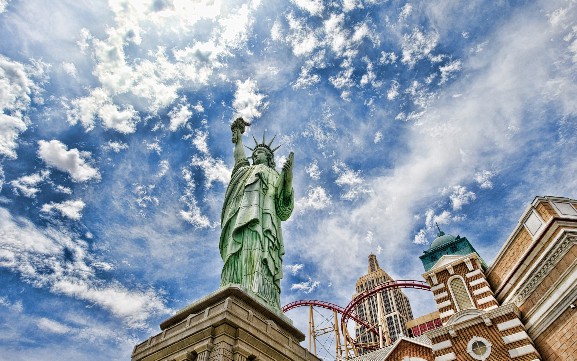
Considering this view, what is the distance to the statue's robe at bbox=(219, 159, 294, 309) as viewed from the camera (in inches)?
620

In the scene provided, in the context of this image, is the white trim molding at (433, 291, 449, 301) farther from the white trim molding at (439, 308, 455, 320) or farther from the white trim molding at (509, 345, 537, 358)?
the white trim molding at (509, 345, 537, 358)

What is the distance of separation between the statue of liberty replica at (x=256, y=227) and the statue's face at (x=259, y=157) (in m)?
0.33

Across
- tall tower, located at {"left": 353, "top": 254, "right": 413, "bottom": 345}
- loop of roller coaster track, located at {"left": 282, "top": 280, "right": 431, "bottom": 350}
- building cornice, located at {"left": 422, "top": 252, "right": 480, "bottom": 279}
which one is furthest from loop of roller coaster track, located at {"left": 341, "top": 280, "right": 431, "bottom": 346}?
tall tower, located at {"left": 353, "top": 254, "right": 413, "bottom": 345}

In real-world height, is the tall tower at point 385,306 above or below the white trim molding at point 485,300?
above

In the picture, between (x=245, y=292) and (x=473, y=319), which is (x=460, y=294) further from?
(x=245, y=292)

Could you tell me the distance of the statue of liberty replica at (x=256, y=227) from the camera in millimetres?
15758

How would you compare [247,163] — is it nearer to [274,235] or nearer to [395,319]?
[274,235]

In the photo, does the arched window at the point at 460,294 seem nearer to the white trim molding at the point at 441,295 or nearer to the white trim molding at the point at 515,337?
the white trim molding at the point at 441,295

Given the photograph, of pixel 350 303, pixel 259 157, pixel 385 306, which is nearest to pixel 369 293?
pixel 350 303

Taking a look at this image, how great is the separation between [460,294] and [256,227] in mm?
9618

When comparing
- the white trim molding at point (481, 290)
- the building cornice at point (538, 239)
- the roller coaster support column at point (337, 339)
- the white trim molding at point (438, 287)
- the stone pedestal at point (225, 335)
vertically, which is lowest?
the stone pedestal at point (225, 335)

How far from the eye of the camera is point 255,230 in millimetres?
17078

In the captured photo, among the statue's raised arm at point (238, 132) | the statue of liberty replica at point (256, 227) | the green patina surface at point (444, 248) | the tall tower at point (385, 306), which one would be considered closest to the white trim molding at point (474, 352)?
the statue of liberty replica at point (256, 227)

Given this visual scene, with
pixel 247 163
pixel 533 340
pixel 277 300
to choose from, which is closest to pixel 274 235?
pixel 277 300
